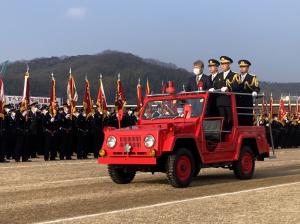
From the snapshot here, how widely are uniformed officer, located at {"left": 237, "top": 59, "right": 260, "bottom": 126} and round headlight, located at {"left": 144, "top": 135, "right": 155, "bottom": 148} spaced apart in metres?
3.07

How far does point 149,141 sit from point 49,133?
1085cm

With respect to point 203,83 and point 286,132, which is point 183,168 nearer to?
point 203,83

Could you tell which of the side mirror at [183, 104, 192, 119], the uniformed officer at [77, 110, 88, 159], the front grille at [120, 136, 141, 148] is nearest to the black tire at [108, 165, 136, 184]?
the front grille at [120, 136, 141, 148]

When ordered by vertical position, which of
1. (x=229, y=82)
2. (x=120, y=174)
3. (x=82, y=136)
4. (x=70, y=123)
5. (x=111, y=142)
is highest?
(x=229, y=82)

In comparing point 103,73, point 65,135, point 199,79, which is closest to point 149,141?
point 199,79

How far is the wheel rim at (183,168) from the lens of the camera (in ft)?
36.4

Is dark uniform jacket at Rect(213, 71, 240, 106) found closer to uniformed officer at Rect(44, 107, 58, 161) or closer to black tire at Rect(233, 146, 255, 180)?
black tire at Rect(233, 146, 255, 180)

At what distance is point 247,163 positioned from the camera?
1325 cm

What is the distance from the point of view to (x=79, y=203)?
922cm

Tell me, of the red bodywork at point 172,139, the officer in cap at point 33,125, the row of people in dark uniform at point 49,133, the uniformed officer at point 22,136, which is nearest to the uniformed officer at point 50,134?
the row of people in dark uniform at point 49,133

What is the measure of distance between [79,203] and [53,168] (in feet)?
24.0

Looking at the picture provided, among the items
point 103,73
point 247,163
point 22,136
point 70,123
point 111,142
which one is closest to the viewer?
point 111,142

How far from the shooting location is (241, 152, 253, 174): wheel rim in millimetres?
13133

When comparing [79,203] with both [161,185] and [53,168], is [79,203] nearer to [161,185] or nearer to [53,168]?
[161,185]
